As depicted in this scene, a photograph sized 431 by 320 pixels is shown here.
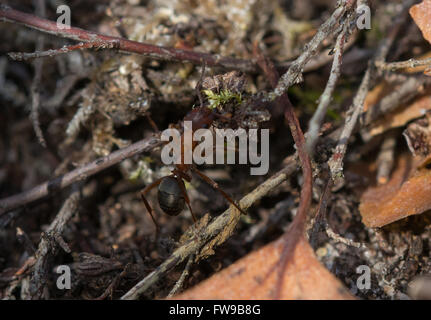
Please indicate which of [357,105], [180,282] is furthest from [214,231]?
[357,105]

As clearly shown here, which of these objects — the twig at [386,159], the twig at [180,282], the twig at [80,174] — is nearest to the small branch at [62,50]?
the twig at [80,174]

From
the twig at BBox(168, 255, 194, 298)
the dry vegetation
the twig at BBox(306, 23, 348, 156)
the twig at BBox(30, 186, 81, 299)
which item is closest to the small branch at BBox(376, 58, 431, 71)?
the dry vegetation

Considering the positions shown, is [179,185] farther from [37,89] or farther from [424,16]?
[424,16]

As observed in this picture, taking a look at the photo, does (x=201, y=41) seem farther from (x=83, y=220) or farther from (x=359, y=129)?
(x=83, y=220)

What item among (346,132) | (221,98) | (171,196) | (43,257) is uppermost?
(221,98)

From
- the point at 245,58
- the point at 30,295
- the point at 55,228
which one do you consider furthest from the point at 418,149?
the point at 30,295
